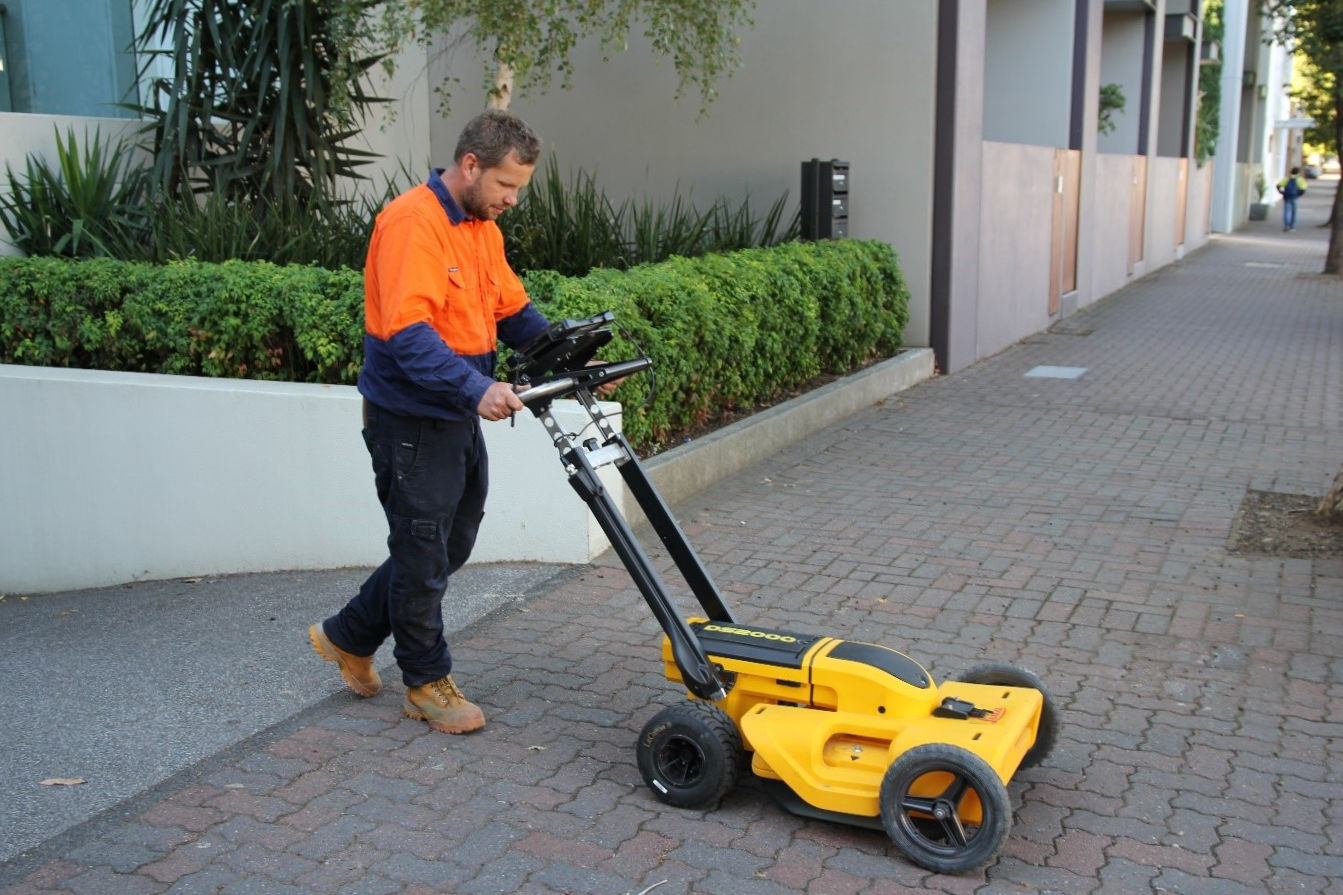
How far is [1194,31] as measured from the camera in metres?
23.8

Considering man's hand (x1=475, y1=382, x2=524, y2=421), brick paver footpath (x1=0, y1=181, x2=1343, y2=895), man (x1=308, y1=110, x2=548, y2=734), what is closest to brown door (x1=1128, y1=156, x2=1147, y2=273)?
brick paver footpath (x1=0, y1=181, x2=1343, y2=895)

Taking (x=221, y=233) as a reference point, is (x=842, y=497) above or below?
below

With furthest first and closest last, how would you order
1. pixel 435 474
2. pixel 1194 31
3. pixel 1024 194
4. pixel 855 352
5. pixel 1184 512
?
pixel 1194 31, pixel 1024 194, pixel 855 352, pixel 1184 512, pixel 435 474

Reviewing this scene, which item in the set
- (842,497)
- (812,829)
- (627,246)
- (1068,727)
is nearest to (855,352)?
(627,246)

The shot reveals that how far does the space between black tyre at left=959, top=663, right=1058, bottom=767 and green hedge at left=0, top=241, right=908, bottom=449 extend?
7.65ft

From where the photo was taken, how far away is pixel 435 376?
3.57m

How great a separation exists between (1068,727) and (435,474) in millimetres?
2201

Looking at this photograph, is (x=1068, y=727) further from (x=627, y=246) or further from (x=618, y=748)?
(x=627, y=246)

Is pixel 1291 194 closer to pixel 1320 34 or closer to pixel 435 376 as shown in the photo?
pixel 1320 34

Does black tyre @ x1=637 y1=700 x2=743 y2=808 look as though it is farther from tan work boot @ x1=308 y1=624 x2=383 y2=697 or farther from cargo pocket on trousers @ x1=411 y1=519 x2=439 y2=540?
tan work boot @ x1=308 y1=624 x2=383 y2=697

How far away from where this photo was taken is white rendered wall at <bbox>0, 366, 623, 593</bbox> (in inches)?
232

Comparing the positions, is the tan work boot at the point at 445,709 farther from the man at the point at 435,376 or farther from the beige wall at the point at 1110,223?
the beige wall at the point at 1110,223

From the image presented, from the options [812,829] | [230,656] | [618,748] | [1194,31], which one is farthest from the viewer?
[1194,31]

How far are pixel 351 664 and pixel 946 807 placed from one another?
2.09 m
